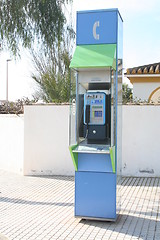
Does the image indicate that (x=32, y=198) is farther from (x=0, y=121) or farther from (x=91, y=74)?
(x=0, y=121)

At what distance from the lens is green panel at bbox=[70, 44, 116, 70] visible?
216 inches

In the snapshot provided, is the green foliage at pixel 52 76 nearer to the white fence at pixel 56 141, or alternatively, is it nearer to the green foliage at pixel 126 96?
the green foliage at pixel 126 96

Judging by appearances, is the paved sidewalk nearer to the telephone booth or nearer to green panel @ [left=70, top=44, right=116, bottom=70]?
the telephone booth

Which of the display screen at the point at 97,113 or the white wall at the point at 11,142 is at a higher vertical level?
the display screen at the point at 97,113

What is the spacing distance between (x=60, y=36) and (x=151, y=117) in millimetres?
2937

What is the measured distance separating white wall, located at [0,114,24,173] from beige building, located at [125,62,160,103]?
4576mm

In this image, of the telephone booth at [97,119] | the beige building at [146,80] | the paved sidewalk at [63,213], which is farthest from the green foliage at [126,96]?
the telephone booth at [97,119]

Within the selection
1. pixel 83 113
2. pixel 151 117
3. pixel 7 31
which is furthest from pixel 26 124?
pixel 83 113

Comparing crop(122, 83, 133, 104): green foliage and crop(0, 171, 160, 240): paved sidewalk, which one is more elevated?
crop(122, 83, 133, 104): green foliage

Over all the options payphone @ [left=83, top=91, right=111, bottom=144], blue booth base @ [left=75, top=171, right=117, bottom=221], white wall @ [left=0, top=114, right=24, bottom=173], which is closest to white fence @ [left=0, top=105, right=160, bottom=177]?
white wall @ [left=0, top=114, right=24, bottom=173]

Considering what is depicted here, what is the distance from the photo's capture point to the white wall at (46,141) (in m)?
9.76

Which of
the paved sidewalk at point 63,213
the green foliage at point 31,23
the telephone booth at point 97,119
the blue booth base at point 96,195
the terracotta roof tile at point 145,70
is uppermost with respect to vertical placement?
the green foliage at point 31,23

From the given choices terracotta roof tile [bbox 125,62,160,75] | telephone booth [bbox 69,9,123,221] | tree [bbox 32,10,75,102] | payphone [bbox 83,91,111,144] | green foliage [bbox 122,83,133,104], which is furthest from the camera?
tree [bbox 32,10,75,102]

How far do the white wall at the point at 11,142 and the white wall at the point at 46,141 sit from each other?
29 centimetres
